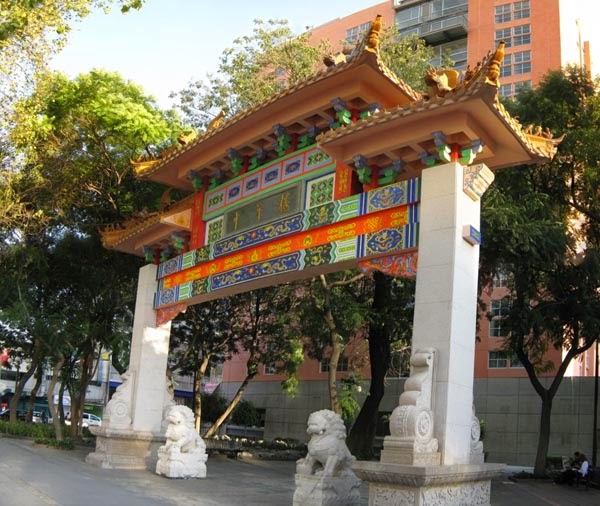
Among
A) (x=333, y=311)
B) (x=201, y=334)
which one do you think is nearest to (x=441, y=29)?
(x=201, y=334)

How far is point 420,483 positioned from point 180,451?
237 inches

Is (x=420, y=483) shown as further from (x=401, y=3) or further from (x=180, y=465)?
(x=401, y=3)

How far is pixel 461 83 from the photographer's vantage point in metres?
7.65

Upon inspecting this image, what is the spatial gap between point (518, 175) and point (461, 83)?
29.0 feet

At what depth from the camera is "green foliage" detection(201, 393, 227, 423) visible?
27136mm

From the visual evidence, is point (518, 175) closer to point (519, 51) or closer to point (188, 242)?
point (188, 242)

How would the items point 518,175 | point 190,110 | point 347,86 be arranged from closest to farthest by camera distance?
point 347,86, point 518,175, point 190,110

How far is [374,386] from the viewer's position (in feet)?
57.7

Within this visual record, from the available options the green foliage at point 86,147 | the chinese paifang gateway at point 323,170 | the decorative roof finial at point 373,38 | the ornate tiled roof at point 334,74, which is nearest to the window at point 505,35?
the green foliage at point 86,147

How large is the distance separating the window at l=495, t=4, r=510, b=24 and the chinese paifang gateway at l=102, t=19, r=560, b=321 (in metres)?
26.1

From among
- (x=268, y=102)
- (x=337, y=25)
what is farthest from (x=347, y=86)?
(x=337, y=25)

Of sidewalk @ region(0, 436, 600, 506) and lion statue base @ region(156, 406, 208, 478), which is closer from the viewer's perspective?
sidewalk @ region(0, 436, 600, 506)

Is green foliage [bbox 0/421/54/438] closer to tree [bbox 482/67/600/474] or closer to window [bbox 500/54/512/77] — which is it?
tree [bbox 482/67/600/474]

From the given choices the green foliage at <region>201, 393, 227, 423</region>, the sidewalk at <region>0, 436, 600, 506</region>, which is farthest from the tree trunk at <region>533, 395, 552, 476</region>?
the green foliage at <region>201, 393, 227, 423</region>
